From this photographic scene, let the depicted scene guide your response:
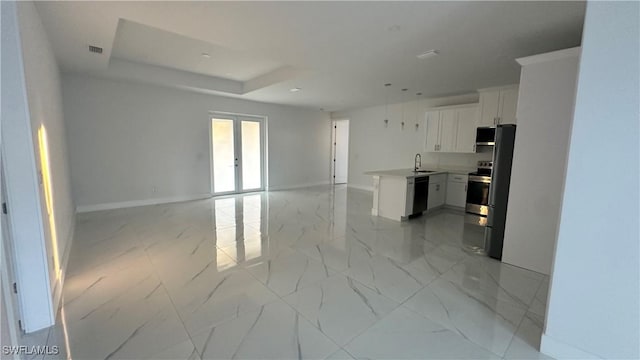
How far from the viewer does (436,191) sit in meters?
5.73

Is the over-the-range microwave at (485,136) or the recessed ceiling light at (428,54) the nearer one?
the recessed ceiling light at (428,54)

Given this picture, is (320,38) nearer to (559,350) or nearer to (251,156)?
(559,350)

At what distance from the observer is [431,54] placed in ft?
11.3

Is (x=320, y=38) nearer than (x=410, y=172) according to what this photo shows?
Yes

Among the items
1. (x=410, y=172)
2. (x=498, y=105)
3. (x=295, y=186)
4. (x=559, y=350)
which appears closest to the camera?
(x=559, y=350)

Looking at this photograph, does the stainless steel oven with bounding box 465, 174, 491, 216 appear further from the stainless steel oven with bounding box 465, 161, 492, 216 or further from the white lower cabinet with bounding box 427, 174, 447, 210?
the white lower cabinet with bounding box 427, 174, 447, 210

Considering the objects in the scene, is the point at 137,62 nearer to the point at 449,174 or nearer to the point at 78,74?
the point at 78,74

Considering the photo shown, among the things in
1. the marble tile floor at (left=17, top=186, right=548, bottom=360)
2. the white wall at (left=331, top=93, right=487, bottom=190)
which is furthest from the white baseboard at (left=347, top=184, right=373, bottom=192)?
the marble tile floor at (left=17, top=186, right=548, bottom=360)

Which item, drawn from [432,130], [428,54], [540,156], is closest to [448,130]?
[432,130]

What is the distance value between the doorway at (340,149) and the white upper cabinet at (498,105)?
4891 millimetres

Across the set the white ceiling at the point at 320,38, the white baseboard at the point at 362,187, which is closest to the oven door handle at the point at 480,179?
the white ceiling at the point at 320,38

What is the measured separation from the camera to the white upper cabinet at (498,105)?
16.5ft

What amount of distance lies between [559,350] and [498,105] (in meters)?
4.69

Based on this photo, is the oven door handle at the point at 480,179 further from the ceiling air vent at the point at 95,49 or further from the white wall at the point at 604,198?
the ceiling air vent at the point at 95,49
